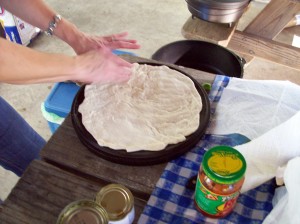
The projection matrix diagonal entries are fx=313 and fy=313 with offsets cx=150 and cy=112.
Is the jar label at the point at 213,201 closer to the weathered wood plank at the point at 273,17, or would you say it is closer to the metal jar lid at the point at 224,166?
the metal jar lid at the point at 224,166

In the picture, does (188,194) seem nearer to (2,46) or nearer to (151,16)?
(2,46)

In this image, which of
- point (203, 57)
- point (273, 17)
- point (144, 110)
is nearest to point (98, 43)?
point (144, 110)

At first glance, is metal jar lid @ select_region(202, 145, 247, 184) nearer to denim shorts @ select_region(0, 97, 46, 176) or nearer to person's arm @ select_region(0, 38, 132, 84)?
person's arm @ select_region(0, 38, 132, 84)

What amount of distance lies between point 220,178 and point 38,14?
753mm

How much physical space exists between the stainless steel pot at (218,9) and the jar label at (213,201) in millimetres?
1092

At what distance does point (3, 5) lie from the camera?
3.20 ft

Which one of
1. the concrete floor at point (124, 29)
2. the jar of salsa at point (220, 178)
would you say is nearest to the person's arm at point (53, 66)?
the jar of salsa at point (220, 178)

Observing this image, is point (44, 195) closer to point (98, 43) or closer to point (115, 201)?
point (115, 201)

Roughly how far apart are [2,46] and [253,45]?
1573mm

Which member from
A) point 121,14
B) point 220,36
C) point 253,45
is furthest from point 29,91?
point 253,45

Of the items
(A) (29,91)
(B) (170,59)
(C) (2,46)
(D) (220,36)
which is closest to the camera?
(C) (2,46)

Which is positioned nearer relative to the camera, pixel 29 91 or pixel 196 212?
pixel 196 212

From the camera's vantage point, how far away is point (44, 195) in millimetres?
744

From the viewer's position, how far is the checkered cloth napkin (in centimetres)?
71
